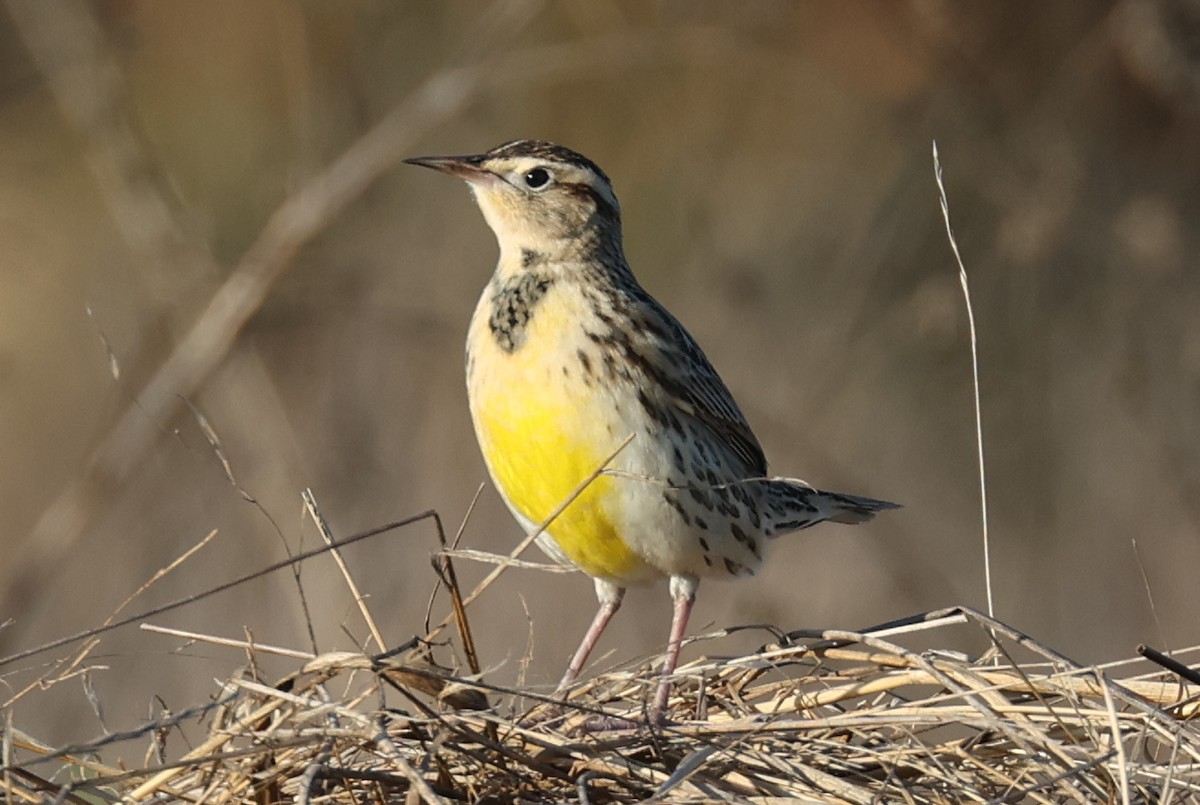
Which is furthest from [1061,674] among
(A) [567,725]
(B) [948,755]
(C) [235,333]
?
(C) [235,333]

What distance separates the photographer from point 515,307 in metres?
5.33

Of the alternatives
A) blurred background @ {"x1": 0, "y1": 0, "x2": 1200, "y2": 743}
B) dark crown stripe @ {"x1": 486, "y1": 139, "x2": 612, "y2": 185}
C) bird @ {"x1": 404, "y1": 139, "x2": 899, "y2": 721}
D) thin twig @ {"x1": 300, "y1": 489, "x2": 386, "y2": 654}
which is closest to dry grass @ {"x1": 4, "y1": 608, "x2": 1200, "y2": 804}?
thin twig @ {"x1": 300, "y1": 489, "x2": 386, "y2": 654}

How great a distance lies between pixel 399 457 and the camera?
8398 millimetres

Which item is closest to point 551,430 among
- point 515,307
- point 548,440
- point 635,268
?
point 548,440

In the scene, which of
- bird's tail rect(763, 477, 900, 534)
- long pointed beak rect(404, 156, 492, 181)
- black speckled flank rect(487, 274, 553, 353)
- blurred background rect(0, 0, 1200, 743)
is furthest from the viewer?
blurred background rect(0, 0, 1200, 743)

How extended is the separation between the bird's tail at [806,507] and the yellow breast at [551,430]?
0.64 m

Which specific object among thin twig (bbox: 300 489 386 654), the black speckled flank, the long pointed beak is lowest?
thin twig (bbox: 300 489 386 654)

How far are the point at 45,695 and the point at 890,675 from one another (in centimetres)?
408

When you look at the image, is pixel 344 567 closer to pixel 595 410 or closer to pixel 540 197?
pixel 595 410

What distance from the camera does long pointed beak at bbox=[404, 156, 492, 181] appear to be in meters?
5.61

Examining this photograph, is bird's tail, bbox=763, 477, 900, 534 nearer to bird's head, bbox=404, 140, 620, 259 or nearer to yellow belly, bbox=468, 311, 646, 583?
yellow belly, bbox=468, 311, 646, 583

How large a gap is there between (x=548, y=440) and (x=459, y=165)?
1115 mm

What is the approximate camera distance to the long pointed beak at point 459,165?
5.61 m

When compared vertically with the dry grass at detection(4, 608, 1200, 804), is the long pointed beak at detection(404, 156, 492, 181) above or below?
above
